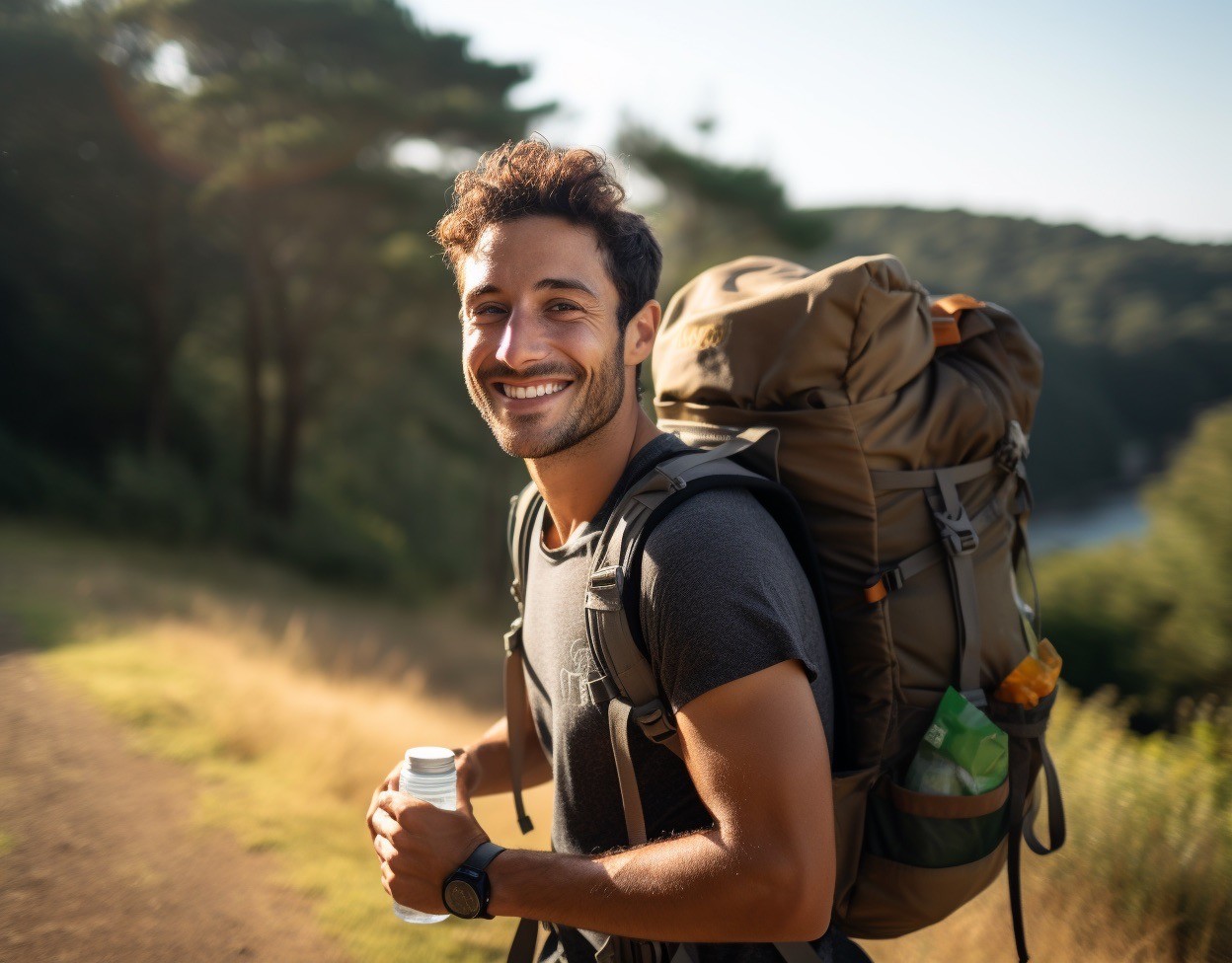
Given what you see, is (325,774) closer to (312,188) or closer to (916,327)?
(916,327)

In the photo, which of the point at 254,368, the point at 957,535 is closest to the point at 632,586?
the point at 957,535

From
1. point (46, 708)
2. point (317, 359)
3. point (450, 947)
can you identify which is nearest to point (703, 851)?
point (450, 947)

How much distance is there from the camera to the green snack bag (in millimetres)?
1603

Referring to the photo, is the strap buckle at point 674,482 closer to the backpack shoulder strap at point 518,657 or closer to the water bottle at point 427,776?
the backpack shoulder strap at point 518,657

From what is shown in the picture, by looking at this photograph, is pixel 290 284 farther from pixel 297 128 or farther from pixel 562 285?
pixel 562 285

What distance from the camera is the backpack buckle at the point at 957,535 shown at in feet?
5.46

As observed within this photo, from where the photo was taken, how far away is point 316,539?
1794 centimetres

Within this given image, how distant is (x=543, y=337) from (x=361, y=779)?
336 centimetres

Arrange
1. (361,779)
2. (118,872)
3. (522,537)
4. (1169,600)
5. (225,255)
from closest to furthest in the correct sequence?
(522,537) < (118,872) < (361,779) < (1169,600) < (225,255)

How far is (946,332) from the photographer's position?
1852 mm

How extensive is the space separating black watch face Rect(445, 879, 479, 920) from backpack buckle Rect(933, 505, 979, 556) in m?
0.93

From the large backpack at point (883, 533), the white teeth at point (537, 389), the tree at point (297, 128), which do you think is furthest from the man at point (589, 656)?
the tree at point (297, 128)

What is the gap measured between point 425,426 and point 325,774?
17153mm

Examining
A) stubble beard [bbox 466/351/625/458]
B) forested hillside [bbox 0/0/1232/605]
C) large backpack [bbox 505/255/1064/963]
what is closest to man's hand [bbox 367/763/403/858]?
large backpack [bbox 505/255/1064/963]
